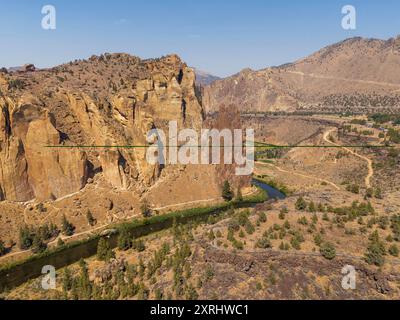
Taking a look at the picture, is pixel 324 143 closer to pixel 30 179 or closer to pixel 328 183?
pixel 328 183

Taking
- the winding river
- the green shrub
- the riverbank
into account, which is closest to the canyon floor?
the green shrub

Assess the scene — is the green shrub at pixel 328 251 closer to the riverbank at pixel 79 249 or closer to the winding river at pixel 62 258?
the winding river at pixel 62 258

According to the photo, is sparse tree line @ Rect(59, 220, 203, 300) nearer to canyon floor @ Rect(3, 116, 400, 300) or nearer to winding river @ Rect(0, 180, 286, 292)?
canyon floor @ Rect(3, 116, 400, 300)

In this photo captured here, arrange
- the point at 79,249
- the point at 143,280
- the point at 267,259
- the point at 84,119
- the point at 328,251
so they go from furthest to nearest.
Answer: the point at 84,119 → the point at 79,249 → the point at 143,280 → the point at 267,259 → the point at 328,251

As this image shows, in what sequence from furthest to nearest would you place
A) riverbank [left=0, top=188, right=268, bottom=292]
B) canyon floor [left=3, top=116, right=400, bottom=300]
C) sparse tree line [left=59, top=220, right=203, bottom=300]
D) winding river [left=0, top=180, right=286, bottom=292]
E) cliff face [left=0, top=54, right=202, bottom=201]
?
1. cliff face [left=0, top=54, right=202, bottom=201]
2. riverbank [left=0, top=188, right=268, bottom=292]
3. winding river [left=0, top=180, right=286, bottom=292]
4. sparse tree line [left=59, top=220, right=203, bottom=300]
5. canyon floor [left=3, top=116, right=400, bottom=300]

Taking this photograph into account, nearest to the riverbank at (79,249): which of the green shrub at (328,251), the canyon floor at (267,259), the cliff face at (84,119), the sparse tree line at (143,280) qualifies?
the canyon floor at (267,259)

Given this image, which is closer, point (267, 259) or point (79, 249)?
point (267, 259)

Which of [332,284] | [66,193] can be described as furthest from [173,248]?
[66,193]

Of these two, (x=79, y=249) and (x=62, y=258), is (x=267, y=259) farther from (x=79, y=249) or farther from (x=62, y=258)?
(x=62, y=258)

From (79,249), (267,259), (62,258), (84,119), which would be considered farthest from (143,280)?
(84,119)
